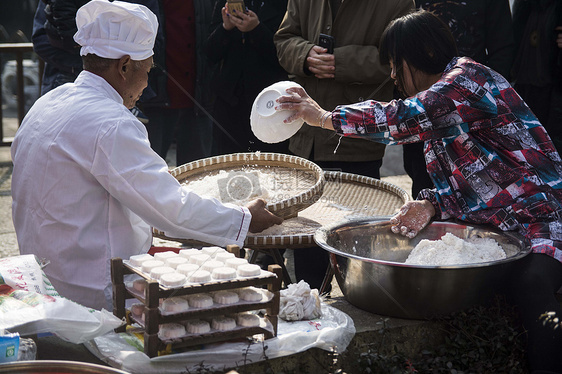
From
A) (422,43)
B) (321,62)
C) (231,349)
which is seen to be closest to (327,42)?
(321,62)

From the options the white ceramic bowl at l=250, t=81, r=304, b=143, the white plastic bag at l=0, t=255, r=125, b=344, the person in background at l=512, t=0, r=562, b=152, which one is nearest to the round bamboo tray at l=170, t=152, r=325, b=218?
the white ceramic bowl at l=250, t=81, r=304, b=143

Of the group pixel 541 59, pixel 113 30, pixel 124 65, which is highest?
Result: pixel 113 30

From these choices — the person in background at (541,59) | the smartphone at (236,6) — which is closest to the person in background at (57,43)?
the smartphone at (236,6)

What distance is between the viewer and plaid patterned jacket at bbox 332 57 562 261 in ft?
8.16

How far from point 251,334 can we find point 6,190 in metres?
4.80

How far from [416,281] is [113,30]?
145 centimetres

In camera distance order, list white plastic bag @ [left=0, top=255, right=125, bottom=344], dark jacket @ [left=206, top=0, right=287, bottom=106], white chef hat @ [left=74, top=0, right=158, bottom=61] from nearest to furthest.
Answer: white plastic bag @ [left=0, top=255, right=125, bottom=344] → white chef hat @ [left=74, top=0, right=158, bottom=61] → dark jacket @ [left=206, top=0, right=287, bottom=106]

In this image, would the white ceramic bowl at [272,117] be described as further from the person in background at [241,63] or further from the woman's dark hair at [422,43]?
the person in background at [241,63]

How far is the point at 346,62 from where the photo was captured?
3.67 metres

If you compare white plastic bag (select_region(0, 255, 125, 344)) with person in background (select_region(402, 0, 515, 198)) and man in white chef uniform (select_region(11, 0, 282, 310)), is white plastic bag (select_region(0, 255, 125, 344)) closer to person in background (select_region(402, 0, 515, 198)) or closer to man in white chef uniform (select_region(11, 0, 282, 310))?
man in white chef uniform (select_region(11, 0, 282, 310))

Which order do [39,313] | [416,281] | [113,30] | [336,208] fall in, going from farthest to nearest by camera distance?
[336,208] → [113,30] → [416,281] → [39,313]

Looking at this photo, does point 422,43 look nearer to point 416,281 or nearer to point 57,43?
point 416,281

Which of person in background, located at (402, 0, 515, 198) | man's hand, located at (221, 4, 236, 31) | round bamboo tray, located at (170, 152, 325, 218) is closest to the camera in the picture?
round bamboo tray, located at (170, 152, 325, 218)

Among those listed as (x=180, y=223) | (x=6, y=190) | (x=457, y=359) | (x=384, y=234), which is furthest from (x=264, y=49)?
(x=6, y=190)
